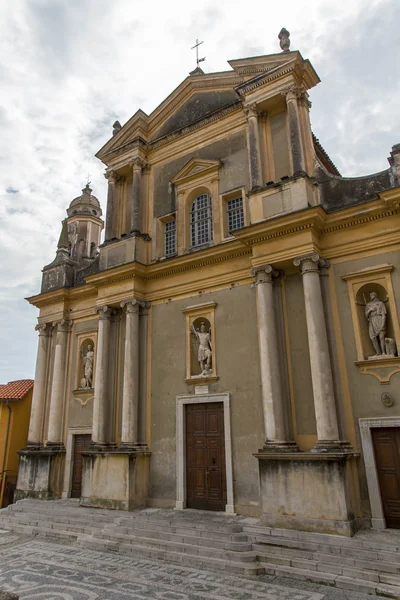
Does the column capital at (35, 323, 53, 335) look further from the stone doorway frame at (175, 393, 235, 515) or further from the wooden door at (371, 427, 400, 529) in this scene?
the wooden door at (371, 427, 400, 529)

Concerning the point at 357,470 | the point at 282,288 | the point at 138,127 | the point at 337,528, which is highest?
the point at 138,127

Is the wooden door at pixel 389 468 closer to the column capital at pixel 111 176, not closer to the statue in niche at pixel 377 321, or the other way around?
the statue in niche at pixel 377 321

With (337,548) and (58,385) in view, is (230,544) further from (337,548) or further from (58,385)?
(58,385)

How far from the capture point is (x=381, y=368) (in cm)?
976

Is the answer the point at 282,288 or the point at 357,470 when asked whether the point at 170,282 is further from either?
the point at 357,470

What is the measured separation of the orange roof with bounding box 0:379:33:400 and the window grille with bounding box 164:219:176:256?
28.1 ft

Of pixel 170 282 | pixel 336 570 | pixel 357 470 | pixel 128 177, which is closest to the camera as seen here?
pixel 336 570

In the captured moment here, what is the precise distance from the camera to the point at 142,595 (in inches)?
278

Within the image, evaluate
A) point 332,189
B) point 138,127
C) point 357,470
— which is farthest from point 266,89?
point 357,470

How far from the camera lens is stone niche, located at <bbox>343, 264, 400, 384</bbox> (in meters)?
9.73

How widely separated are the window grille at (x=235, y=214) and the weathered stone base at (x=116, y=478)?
732 cm

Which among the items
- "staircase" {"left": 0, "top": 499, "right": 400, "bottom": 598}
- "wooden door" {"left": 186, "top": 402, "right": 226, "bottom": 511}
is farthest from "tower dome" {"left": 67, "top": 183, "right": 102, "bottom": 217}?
"staircase" {"left": 0, "top": 499, "right": 400, "bottom": 598}

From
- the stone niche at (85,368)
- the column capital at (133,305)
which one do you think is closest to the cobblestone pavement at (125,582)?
the stone niche at (85,368)

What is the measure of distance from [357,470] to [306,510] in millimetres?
1451
